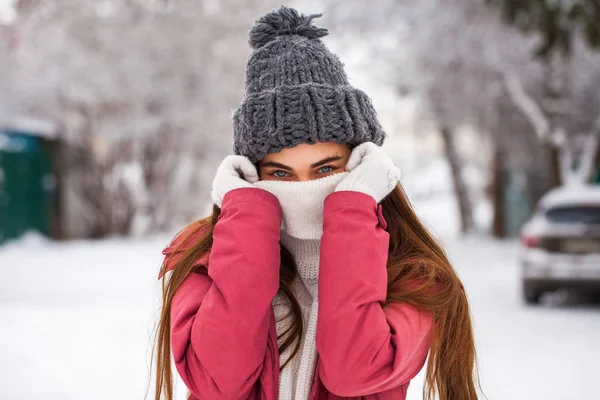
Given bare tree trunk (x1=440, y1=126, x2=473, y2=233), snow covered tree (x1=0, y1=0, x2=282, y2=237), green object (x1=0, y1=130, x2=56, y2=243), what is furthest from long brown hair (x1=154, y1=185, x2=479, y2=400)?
bare tree trunk (x1=440, y1=126, x2=473, y2=233)

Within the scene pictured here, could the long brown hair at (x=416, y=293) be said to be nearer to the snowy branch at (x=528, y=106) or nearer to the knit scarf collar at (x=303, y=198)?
the knit scarf collar at (x=303, y=198)

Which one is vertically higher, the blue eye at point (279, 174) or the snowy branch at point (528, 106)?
the snowy branch at point (528, 106)

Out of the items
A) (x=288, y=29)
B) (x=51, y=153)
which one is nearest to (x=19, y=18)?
(x=51, y=153)

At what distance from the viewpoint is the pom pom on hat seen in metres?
2.11

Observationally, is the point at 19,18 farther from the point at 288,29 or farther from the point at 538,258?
the point at 288,29

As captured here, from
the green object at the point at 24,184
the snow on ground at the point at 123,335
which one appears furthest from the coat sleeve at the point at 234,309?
the green object at the point at 24,184

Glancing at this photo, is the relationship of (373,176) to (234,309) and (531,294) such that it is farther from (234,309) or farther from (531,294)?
(531,294)

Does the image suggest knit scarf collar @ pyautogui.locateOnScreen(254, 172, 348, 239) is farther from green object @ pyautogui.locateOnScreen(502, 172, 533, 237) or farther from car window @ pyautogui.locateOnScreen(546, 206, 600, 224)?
green object @ pyautogui.locateOnScreen(502, 172, 533, 237)

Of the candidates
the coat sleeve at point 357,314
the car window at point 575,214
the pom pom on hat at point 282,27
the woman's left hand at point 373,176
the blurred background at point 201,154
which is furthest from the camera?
the car window at point 575,214

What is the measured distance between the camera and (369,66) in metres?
17.8

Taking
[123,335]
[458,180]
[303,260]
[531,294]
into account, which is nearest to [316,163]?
[303,260]

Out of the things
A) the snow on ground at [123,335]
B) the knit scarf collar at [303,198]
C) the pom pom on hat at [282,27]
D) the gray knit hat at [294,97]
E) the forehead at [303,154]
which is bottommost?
the snow on ground at [123,335]

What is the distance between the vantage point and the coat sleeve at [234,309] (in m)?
1.76

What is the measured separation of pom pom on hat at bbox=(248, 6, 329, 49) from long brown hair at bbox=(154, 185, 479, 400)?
576 mm
